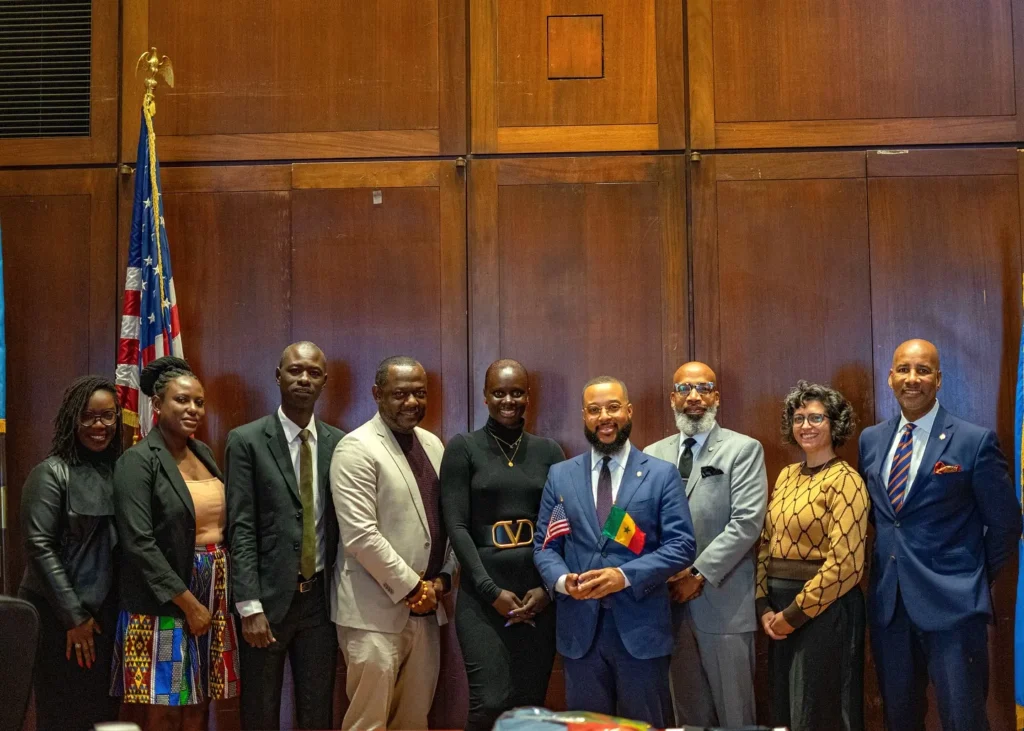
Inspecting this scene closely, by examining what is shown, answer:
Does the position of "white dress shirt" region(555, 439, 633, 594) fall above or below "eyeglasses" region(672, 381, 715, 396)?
below

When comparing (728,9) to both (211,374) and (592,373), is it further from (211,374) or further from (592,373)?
(211,374)

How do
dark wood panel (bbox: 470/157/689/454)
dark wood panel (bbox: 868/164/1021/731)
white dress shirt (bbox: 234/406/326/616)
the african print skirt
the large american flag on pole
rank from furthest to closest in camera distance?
dark wood panel (bbox: 470/157/689/454) < dark wood panel (bbox: 868/164/1021/731) < the large american flag on pole < white dress shirt (bbox: 234/406/326/616) < the african print skirt

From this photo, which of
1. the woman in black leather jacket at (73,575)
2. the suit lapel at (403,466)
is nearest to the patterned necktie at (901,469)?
the suit lapel at (403,466)

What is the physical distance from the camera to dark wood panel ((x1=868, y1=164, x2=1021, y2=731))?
191 inches

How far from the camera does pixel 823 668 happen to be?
13.0ft

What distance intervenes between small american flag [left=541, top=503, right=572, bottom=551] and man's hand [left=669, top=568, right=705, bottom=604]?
1.71 feet

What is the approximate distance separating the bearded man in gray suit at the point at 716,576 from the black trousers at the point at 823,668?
15cm

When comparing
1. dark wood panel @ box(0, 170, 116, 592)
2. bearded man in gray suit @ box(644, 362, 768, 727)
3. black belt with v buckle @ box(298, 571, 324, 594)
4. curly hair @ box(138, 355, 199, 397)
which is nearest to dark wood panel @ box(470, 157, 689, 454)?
bearded man in gray suit @ box(644, 362, 768, 727)

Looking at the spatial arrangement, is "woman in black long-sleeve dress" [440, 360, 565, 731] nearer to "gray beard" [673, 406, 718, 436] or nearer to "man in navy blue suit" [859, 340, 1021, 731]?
"gray beard" [673, 406, 718, 436]

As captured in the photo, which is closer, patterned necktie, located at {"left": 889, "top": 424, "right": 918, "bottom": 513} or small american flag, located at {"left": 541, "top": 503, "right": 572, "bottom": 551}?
small american flag, located at {"left": 541, "top": 503, "right": 572, "bottom": 551}

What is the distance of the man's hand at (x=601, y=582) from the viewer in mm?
3766

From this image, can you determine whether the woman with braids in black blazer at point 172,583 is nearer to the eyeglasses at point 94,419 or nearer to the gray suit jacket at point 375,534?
the eyeglasses at point 94,419

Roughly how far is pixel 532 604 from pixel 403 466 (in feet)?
2.51

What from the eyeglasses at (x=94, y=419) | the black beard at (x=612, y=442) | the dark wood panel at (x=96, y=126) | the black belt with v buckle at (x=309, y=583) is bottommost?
the black belt with v buckle at (x=309, y=583)
